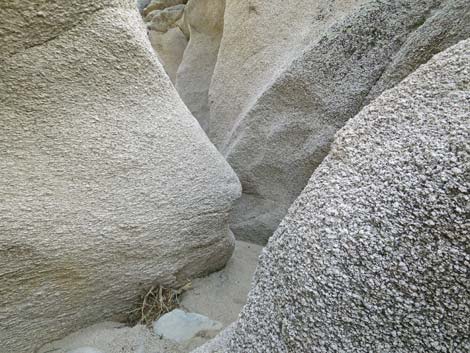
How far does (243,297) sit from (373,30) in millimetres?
886

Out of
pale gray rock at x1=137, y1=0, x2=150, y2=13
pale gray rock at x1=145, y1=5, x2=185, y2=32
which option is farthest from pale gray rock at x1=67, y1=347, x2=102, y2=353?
pale gray rock at x1=137, y1=0, x2=150, y2=13

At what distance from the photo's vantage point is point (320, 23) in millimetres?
1096

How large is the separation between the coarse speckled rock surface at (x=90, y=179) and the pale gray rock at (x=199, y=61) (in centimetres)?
117

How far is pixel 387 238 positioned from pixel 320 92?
2.44 ft

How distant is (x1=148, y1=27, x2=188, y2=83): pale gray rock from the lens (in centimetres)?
252

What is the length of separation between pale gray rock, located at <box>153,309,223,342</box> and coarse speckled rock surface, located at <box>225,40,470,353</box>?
0.45 metres

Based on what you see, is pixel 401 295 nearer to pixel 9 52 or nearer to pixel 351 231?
pixel 351 231

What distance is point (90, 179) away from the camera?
775mm

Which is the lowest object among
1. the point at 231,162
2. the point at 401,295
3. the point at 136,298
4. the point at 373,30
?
the point at 136,298

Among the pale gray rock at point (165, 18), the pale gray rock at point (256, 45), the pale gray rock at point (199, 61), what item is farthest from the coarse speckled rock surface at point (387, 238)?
the pale gray rock at point (165, 18)

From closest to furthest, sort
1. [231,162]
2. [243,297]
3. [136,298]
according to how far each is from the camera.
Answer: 1. [136,298]
2. [243,297]
3. [231,162]

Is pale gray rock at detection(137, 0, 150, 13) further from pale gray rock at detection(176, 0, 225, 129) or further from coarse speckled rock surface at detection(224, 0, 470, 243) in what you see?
coarse speckled rock surface at detection(224, 0, 470, 243)

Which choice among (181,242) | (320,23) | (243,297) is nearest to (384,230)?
(181,242)

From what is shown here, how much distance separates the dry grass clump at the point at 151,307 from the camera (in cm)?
93
